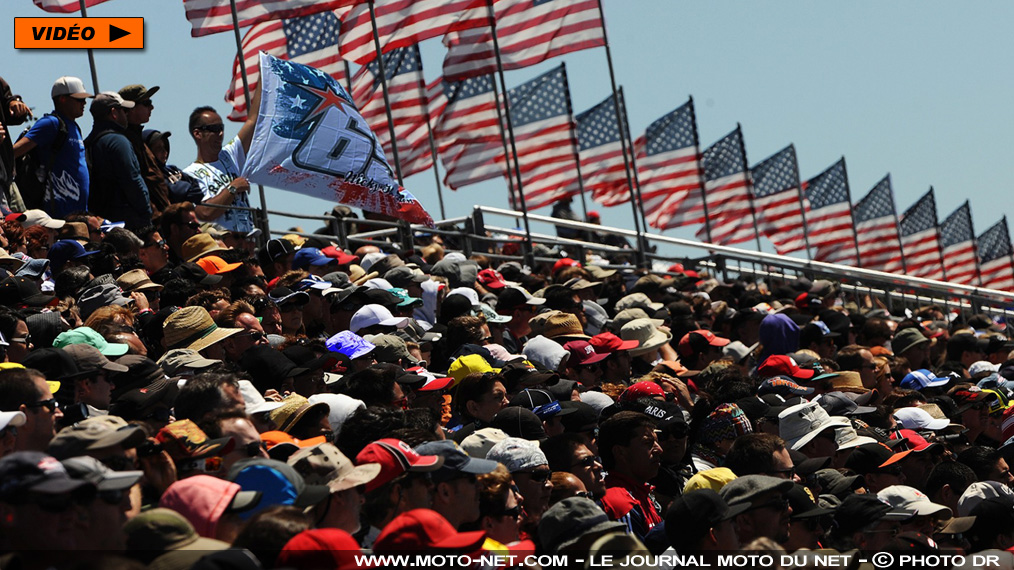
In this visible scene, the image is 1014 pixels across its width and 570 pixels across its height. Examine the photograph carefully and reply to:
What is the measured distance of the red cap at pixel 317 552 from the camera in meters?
5.09

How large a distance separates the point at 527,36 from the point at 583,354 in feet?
40.2

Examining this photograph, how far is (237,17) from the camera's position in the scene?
18.5m

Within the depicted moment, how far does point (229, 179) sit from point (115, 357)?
22.5ft

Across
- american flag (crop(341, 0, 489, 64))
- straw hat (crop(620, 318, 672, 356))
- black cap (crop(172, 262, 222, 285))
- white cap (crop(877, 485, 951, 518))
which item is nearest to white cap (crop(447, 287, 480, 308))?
straw hat (crop(620, 318, 672, 356))

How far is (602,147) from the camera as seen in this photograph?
2698cm

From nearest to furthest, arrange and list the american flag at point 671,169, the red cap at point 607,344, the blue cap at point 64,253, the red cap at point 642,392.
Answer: the red cap at point 642,392 < the blue cap at point 64,253 < the red cap at point 607,344 < the american flag at point 671,169

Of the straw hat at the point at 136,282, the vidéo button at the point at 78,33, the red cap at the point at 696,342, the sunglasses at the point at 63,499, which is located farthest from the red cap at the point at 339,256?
the sunglasses at the point at 63,499

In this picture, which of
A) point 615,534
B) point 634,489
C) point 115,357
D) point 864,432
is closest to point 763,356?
point 864,432

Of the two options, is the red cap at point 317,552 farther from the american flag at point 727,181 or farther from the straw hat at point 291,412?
the american flag at point 727,181

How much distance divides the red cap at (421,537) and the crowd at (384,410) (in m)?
0.01

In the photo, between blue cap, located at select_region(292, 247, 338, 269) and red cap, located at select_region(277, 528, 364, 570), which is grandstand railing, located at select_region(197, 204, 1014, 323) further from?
red cap, located at select_region(277, 528, 364, 570)

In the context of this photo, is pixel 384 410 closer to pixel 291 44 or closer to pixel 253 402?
pixel 253 402

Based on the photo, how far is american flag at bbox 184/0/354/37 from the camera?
18719mm

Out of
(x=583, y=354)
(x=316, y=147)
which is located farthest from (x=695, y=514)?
(x=316, y=147)
